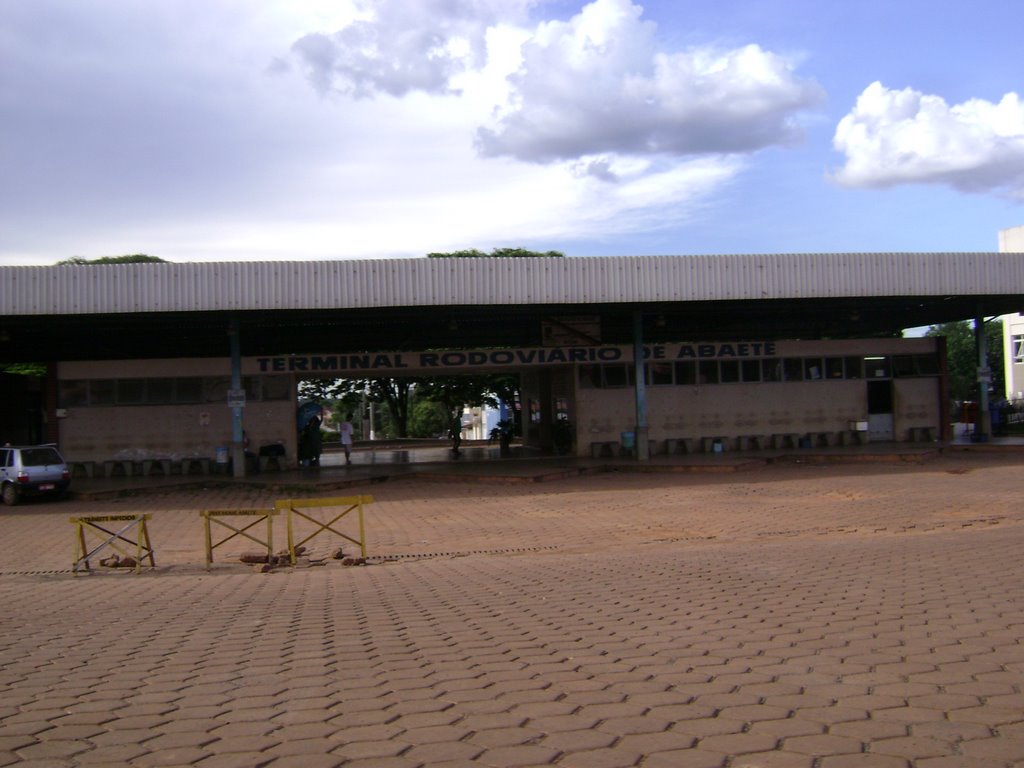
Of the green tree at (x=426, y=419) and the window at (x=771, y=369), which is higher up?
the window at (x=771, y=369)

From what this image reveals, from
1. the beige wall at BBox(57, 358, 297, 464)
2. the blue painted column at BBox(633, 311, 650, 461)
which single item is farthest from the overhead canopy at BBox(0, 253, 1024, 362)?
the beige wall at BBox(57, 358, 297, 464)

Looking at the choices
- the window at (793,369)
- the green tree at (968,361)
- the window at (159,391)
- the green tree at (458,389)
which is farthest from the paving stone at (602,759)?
the green tree at (968,361)

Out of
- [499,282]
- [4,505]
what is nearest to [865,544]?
[499,282]

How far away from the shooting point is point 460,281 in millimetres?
23938

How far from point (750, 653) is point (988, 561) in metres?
5.22

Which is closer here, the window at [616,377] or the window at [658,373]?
the window at [616,377]

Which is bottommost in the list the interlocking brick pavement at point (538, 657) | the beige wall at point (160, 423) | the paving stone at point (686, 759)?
the interlocking brick pavement at point (538, 657)

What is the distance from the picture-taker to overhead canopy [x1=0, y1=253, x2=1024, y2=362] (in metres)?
23.3

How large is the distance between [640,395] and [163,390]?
47.1 feet

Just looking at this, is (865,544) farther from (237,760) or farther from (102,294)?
(102,294)

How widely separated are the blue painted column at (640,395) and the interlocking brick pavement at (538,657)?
44.3 ft

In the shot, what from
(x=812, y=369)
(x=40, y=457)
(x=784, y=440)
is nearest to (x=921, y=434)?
(x=812, y=369)

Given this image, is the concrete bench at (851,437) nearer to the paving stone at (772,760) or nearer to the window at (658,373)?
the window at (658,373)

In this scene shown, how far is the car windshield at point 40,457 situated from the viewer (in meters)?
23.2
